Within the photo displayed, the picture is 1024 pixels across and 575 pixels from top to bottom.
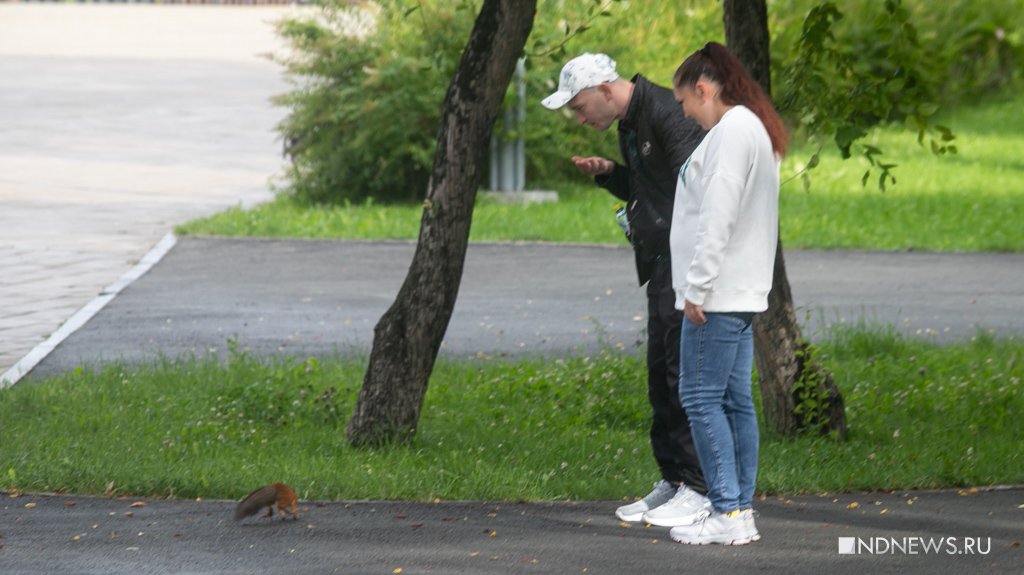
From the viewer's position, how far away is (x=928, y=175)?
20672 millimetres

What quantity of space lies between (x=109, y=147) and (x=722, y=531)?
19786mm

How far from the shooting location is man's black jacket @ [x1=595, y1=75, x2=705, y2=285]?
19.9 ft

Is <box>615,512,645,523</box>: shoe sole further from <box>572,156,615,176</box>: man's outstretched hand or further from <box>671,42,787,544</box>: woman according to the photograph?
<box>572,156,615,176</box>: man's outstretched hand

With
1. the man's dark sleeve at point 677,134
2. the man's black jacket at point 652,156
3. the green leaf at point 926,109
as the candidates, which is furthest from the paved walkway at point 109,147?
the green leaf at point 926,109

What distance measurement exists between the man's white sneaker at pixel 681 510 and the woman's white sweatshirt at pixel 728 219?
0.85 meters

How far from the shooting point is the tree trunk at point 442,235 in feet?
23.4

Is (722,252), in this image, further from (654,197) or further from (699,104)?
(654,197)

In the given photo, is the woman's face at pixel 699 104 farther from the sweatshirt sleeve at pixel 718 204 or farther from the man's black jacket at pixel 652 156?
the man's black jacket at pixel 652 156

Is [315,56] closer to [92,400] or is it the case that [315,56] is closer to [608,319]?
[608,319]

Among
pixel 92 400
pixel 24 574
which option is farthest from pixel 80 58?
pixel 24 574

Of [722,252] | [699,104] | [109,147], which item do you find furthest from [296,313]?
[109,147]

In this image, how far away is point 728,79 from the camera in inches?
221

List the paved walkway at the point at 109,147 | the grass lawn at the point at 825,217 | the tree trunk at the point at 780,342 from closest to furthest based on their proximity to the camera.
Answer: the tree trunk at the point at 780,342 < the paved walkway at the point at 109,147 < the grass lawn at the point at 825,217

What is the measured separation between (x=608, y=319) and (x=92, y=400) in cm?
434
